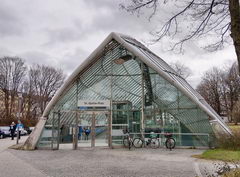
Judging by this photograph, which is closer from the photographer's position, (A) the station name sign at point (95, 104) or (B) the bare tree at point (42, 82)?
(A) the station name sign at point (95, 104)

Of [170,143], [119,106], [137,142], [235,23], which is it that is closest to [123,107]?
[119,106]

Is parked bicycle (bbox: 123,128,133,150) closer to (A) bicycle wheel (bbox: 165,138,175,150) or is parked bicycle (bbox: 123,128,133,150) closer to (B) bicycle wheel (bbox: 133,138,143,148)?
(B) bicycle wheel (bbox: 133,138,143,148)

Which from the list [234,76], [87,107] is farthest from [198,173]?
[234,76]

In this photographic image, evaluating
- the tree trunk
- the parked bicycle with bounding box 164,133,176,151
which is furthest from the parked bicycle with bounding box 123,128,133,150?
the tree trunk

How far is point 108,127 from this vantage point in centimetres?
1530

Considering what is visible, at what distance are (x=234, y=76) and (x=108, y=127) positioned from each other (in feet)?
100

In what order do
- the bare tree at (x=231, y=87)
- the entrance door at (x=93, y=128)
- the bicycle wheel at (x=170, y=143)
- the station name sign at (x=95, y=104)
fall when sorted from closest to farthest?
the bicycle wheel at (x=170, y=143)
the entrance door at (x=93, y=128)
the station name sign at (x=95, y=104)
the bare tree at (x=231, y=87)

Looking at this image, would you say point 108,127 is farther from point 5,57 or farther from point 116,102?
point 5,57

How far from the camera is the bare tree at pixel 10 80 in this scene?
1554 inches

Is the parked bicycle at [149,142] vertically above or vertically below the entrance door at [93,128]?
below

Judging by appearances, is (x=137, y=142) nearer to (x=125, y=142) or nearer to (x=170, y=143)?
(x=125, y=142)

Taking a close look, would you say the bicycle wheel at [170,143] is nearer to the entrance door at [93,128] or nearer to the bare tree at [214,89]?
the entrance door at [93,128]

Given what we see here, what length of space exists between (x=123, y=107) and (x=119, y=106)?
0.84 feet

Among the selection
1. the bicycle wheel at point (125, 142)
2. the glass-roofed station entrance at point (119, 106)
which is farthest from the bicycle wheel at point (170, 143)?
the bicycle wheel at point (125, 142)
